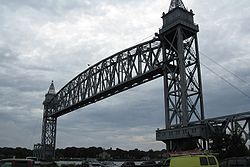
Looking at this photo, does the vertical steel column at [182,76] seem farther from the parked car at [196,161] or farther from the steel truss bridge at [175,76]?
the parked car at [196,161]

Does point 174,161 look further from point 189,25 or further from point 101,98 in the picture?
point 101,98

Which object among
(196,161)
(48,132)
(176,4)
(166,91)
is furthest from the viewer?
(48,132)

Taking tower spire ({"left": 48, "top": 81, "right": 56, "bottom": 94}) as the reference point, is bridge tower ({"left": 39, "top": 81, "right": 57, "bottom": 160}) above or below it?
below

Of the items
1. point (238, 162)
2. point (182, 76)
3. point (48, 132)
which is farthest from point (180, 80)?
point (48, 132)

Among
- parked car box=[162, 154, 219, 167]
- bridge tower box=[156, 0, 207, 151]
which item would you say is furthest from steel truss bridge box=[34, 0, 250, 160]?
parked car box=[162, 154, 219, 167]

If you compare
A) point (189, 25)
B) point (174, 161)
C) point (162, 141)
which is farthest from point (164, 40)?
point (174, 161)

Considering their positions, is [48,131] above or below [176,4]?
below

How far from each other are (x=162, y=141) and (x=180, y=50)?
49.7 feet

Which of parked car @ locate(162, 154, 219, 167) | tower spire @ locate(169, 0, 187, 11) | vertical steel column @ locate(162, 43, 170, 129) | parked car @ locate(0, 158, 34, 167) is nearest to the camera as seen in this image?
parked car @ locate(0, 158, 34, 167)

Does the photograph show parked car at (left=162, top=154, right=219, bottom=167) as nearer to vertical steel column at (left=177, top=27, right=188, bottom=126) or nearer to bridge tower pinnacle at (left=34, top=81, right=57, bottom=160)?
vertical steel column at (left=177, top=27, right=188, bottom=126)

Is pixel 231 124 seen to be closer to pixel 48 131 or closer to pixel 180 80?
pixel 180 80

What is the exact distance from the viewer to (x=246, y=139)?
147 feet

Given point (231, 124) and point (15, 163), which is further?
point (231, 124)

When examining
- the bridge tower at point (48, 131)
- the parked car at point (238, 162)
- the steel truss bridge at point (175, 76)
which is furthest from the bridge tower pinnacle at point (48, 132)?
the parked car at point (238, 162)
